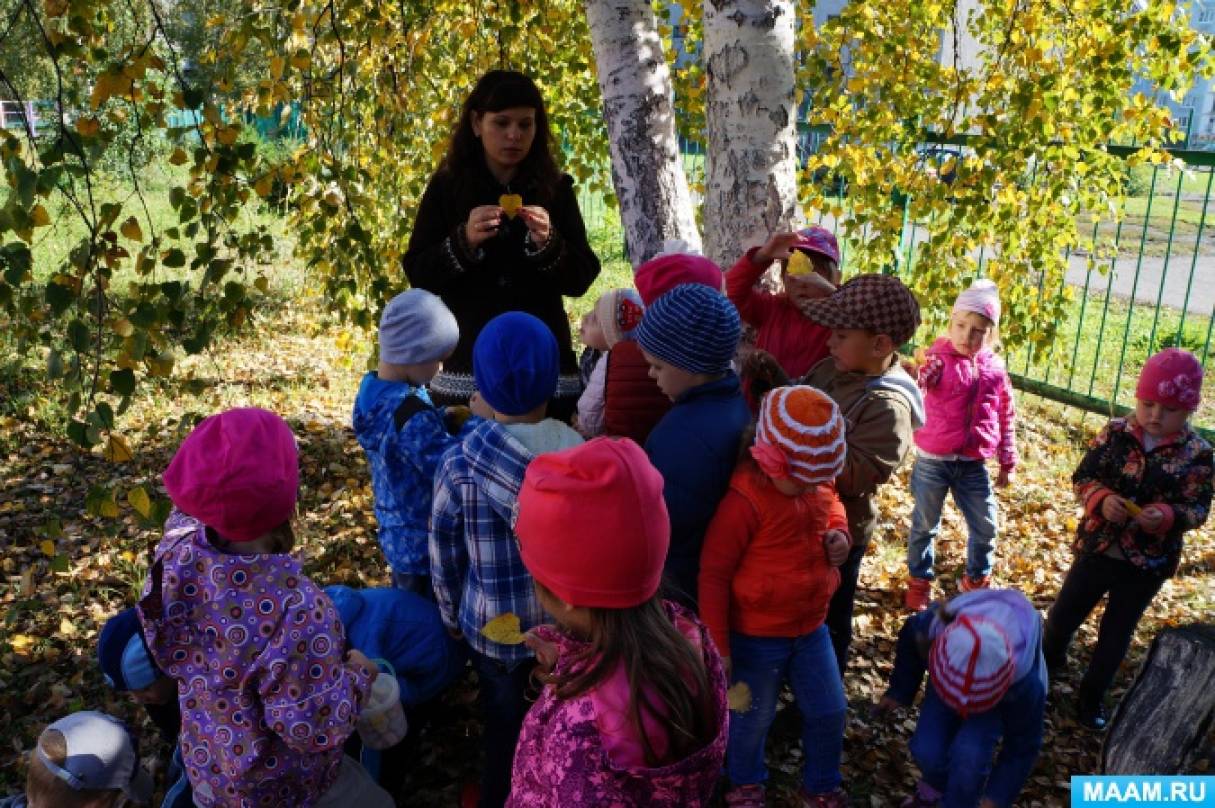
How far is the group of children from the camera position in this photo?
4.22 ft

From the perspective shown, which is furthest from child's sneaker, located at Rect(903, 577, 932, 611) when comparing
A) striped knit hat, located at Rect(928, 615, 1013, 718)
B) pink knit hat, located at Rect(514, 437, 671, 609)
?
pink knit hat, located at Rect(514, 437, 671, 609)

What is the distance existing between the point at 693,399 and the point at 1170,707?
4.92ft

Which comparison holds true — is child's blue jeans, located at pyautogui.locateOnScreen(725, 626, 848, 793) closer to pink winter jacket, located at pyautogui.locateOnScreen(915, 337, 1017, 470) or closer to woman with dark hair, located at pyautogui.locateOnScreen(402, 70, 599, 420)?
woman with dark hair, located at pyautogui.locateOnScreen(402, 70, 599, 420)

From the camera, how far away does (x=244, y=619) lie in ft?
4.81

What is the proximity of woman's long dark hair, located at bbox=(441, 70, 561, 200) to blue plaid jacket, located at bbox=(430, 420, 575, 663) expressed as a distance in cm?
116

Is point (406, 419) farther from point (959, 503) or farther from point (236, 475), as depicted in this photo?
point (959, 503)

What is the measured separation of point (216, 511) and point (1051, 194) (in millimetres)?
3877

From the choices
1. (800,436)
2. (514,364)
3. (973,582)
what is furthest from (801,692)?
(973,582)

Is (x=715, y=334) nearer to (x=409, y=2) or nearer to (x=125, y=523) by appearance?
(x=409, y=2)

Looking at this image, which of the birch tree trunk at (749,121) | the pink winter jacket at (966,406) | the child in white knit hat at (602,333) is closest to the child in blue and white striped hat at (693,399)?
the child in white knit hat at (602,333)

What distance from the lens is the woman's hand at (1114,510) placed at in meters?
2.61

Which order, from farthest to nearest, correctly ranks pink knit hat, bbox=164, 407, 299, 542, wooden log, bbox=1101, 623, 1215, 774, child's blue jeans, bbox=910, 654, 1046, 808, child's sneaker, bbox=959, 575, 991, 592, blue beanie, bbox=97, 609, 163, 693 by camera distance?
1. child's sneaker, bbox=959, 575, 991, 592
2. wooden log, bbox=1101, 623, 1215, 774
3. child's blue jeans, bbox=910, 654, 1046, 808
4. blue beanie, bbox=97, 609, 163, 693
5. pink knit hat, bbox=164, 407, 299, 542

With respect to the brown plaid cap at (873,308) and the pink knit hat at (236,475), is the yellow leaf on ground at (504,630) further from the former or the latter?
the brown plaid cap at (873,308)

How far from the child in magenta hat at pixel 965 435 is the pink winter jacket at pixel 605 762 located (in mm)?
2392
